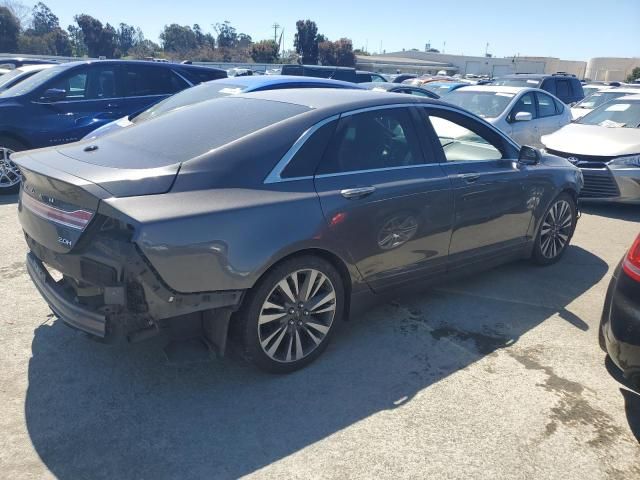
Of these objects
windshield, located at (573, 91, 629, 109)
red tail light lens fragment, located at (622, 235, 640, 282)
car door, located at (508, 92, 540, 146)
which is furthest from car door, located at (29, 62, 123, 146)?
→ windshield, located at (573, 91, 629, 109)

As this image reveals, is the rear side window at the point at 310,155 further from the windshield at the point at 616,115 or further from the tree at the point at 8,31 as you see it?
the tree at the point at 8,31

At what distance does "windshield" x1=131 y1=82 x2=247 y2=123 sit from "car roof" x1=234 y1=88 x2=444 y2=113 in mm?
Result: 2908

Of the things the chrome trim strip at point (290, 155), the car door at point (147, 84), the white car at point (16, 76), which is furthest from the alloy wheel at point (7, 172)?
the chrome trim strip at point (290, 155)

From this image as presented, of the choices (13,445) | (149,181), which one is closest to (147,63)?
(149,181)

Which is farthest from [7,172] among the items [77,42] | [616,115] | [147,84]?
[77,42]

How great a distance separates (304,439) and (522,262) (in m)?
3.48

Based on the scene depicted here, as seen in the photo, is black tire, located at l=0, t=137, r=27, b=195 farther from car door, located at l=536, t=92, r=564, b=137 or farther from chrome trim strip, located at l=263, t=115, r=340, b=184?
car door, located at l=536, t=92, r=564, b=137

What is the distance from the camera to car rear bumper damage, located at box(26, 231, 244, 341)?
8.77ft

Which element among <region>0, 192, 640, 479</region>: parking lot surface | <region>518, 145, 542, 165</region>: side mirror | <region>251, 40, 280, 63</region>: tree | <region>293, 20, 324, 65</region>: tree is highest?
<region>293, 20, 324, 65</region>: tree

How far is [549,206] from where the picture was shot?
5.00 m

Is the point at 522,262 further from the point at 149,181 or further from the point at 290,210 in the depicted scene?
the point at 149,181

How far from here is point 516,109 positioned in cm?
916

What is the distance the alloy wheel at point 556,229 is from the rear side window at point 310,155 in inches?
104

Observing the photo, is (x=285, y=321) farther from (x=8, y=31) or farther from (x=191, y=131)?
(x=8, y=31)
